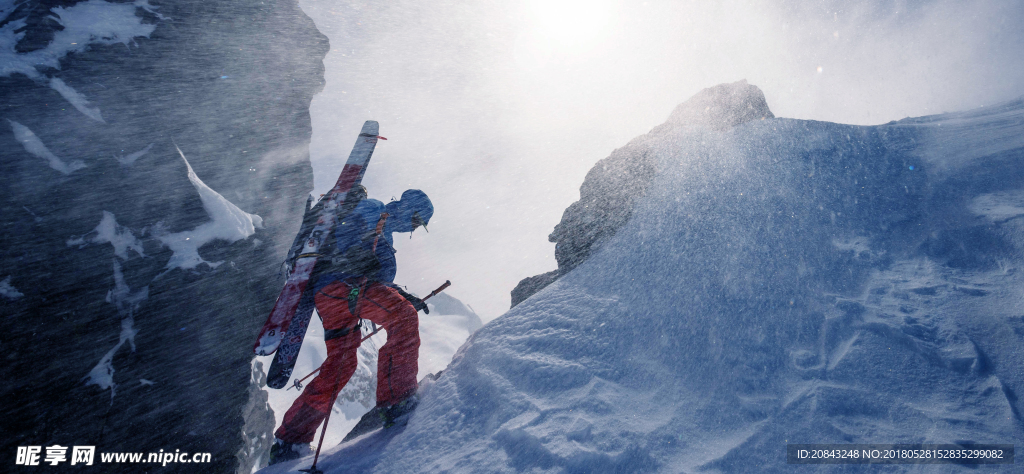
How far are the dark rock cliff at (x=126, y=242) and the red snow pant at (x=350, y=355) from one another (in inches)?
210

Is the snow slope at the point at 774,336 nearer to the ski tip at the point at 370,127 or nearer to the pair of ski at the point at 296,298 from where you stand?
the pair of ski at the point at 296,298

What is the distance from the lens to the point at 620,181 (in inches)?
328

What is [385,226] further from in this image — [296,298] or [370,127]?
[370,127]

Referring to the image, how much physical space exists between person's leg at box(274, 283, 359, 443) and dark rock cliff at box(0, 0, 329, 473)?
520cm

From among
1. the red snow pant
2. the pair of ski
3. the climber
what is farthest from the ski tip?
the red snow pant

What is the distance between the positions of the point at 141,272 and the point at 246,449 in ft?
17.5

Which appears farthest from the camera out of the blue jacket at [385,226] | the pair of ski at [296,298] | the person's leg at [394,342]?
the pair of ski at [296,298]

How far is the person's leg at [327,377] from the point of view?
378 centimetres

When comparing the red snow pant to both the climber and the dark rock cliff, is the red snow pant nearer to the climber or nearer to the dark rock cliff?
the climber

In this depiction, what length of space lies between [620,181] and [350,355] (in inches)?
284

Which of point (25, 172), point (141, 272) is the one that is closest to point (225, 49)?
point (25, 172)

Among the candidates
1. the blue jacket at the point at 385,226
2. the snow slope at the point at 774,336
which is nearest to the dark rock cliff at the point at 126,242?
the blue jacket at the point at 385,226

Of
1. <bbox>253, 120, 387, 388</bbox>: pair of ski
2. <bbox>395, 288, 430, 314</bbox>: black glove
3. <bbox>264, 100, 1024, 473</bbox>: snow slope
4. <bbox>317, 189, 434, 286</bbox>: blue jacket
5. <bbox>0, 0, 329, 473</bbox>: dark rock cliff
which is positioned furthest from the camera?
<bbox>0, 0, 329, 473</bbox>: dark rock cliff

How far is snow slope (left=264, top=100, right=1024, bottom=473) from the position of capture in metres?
2.39
